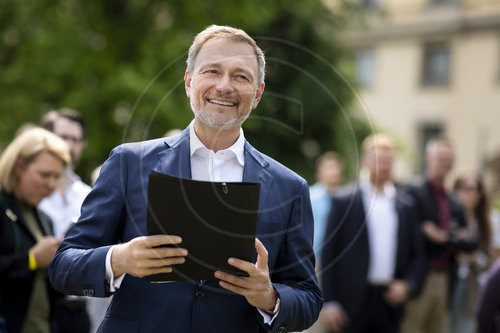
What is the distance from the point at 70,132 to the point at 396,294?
3277 mm

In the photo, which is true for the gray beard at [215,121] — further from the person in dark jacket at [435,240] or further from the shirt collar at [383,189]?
the person in dark jacket at [435,240]

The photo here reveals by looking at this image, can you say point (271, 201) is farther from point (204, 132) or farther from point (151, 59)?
point (151, 59)

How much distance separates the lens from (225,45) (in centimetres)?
238

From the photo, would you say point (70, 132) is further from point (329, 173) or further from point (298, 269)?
point (329, 173)

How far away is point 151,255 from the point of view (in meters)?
2.10

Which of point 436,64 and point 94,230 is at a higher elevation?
point 436,64

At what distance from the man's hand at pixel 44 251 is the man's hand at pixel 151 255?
6.33 ft

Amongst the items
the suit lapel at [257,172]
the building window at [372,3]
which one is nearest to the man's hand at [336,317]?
the suit lapel at [257,172]

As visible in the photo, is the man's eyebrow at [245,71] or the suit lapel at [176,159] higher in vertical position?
the man's eyebrow at [245,71]

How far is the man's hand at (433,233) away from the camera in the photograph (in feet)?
23.6

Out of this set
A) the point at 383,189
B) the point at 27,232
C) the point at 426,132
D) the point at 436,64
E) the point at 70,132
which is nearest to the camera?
the point at 27,232

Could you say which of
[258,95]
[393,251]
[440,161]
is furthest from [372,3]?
[258,95]

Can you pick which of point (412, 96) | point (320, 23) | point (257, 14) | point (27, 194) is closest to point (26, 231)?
point (27, 194)

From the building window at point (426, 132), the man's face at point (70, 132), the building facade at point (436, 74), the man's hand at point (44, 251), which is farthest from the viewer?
the building window at point (426, 132)
